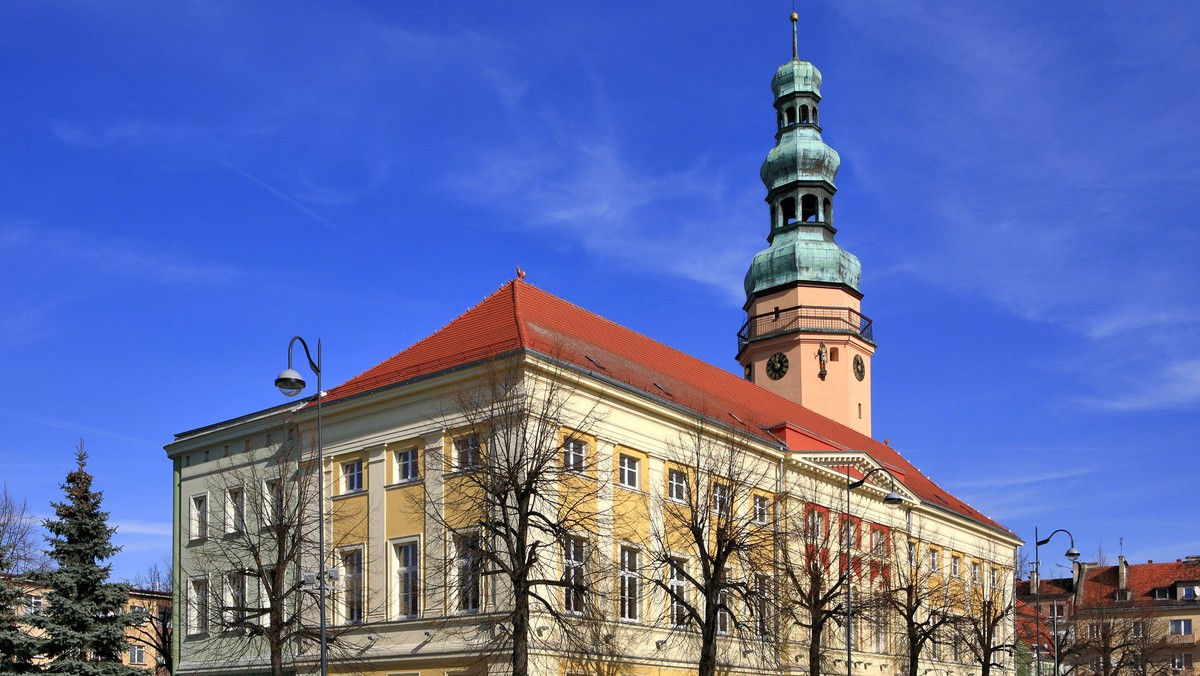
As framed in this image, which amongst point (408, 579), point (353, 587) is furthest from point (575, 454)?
point (353, 587)

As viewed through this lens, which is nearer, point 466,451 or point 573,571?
point 573,571

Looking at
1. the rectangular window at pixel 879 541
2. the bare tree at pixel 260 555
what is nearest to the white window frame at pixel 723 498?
the bare tree at pixel 260 555

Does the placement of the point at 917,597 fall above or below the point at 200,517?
below

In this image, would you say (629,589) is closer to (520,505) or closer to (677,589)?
(677,589)

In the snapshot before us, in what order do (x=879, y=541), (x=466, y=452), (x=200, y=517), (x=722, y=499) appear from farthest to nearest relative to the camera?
(x=879, y=541) < (x=200, y=517) < (x=466, y=452) < (x=722, y=499)

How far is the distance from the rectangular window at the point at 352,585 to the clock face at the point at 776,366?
30.0 metres

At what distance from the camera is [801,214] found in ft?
207

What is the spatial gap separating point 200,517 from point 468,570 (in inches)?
586

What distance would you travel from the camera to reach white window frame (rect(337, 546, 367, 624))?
36.7 meters

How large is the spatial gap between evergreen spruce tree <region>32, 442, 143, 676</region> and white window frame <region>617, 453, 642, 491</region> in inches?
571

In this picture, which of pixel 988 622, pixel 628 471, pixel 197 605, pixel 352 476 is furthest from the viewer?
pixel 988 622

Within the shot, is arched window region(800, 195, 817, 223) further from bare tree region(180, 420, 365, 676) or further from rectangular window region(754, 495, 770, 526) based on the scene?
bare tree region(180, 420, 365, 676)

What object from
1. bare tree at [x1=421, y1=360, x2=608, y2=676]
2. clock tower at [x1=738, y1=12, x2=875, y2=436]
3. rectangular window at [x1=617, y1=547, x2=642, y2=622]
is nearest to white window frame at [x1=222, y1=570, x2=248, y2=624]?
bare tree at [x1=421, y1=360, x2=608, y2=676]

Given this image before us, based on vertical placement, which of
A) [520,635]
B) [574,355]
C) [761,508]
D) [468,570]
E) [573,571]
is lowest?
[520,635]
